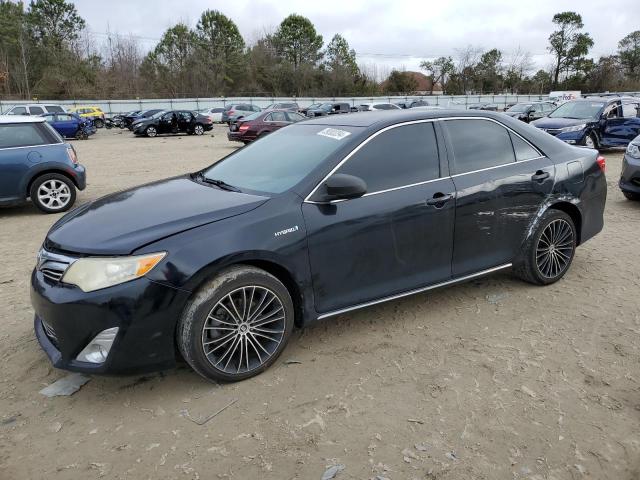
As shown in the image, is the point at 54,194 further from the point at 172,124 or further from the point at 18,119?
the point at 172,124

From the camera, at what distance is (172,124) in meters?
27.8

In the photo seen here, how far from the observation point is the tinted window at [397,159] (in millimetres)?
3615

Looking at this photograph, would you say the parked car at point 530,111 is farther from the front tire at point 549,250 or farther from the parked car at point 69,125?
the parked car at point 69,125

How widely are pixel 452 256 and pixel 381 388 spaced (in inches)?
50.6

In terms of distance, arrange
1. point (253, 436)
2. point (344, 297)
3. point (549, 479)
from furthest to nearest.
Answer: point (344, 297)
point (253, 436)
point (549, 479)

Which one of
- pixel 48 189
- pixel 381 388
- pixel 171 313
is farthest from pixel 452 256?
pixel 48 189

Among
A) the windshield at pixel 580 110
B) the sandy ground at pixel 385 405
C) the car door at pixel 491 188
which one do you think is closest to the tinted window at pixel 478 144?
the car door at pixel 491 188

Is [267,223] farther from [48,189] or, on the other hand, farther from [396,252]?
[48,189]

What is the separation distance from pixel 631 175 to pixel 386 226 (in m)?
6.20

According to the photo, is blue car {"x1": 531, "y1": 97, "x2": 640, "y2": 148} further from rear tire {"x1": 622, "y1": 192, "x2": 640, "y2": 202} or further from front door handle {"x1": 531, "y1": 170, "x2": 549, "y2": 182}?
front door handle {"x1": 531, "y1": 170, "x2": 549, "y2": 182}

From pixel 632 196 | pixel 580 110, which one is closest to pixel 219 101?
pixel 580 110

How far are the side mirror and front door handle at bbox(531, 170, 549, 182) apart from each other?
1800 millimetres

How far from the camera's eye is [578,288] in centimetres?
470

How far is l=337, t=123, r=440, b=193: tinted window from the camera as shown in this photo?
3.62 m
